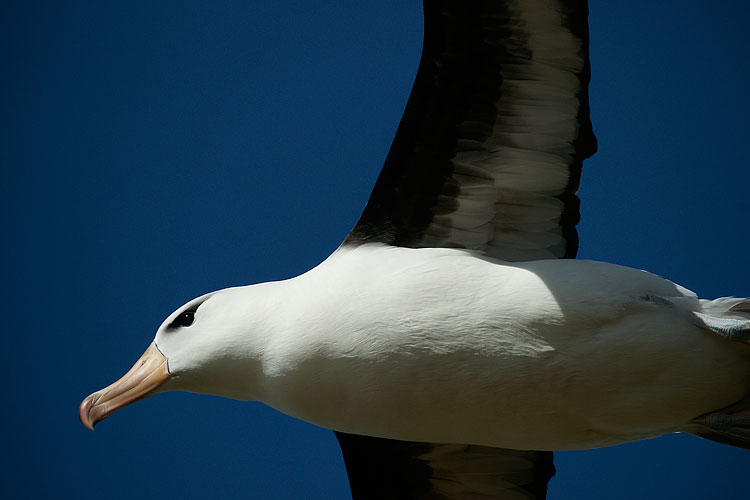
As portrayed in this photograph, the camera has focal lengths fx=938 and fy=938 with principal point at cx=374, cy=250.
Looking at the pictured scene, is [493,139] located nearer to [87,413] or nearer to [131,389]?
[131,389]

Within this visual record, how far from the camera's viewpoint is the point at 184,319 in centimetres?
481

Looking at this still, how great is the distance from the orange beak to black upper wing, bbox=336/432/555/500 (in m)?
1.27

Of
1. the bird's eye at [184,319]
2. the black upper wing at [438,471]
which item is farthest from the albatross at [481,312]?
the black upper wing at [438,471]

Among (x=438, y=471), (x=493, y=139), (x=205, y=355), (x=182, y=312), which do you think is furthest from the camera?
(x=438, y=471)

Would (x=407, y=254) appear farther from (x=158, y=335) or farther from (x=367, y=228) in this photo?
(x=158, y=335)

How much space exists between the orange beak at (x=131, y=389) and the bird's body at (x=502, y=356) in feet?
1.96

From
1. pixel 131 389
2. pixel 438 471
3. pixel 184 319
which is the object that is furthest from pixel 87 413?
pixel 438 471

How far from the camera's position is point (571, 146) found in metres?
4.77

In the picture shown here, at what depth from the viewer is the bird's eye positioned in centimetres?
479

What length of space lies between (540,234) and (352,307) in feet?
3.74

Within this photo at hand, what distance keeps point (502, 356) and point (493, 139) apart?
1145 millimetres

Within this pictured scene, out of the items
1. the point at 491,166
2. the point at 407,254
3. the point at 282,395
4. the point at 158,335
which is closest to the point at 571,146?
the point at 491,166

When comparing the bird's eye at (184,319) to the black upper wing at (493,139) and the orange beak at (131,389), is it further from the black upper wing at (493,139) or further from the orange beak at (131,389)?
the black upper wing at (493,139)

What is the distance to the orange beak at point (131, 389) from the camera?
469cm
